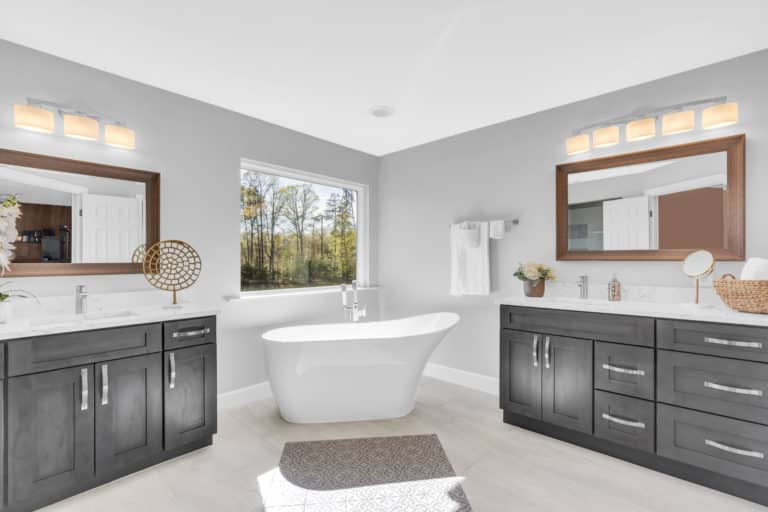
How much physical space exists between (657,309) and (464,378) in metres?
1.84

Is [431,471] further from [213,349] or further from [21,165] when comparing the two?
[21,165]

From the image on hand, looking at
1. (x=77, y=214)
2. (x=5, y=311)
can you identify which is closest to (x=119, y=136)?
(x=77, y=214)

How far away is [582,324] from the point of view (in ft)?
8.00

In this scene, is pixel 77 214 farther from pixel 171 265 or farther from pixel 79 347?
pixel 79 347

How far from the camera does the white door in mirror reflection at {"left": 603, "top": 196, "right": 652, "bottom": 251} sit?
2.65 metres

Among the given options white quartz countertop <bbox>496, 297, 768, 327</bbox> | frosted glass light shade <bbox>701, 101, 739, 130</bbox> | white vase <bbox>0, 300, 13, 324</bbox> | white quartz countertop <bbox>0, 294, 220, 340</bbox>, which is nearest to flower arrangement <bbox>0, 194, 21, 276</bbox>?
white vase <bbox>0, 300, 13, 324</bbox>

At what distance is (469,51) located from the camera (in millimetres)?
2174

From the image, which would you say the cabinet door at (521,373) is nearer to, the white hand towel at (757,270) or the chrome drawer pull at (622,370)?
the chrome drawer pull at (622,370)

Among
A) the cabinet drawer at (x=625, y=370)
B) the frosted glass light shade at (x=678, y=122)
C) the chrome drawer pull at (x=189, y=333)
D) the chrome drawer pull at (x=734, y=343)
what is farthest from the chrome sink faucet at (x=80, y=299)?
the frosted glass light shade at (x=678, y=122)

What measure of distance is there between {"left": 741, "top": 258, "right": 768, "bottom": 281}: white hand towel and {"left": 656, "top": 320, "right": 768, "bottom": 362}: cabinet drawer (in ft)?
0.97

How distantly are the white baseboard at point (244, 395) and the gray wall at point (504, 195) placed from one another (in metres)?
1.54

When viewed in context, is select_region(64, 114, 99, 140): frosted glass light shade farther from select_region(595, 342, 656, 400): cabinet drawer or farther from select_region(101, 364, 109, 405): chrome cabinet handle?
select_region(595, 342, 656, 400): cabinet drawer

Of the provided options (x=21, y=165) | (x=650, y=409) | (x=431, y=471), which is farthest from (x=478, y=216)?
(x=21, y=165)

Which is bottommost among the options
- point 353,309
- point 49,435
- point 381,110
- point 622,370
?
point 49,435
